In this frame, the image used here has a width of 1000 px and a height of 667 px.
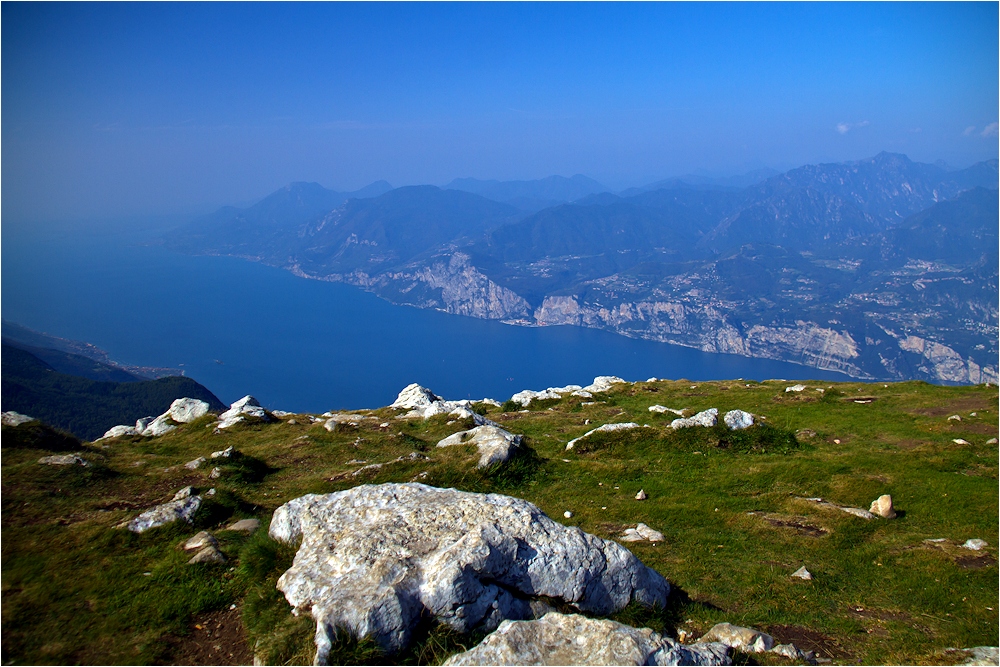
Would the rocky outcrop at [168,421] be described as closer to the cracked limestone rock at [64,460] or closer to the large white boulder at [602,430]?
the cracked limestone rock at [64,460]

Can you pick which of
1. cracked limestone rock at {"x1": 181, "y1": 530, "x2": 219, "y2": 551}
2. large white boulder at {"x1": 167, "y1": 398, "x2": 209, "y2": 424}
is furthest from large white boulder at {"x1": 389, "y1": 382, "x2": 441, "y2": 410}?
cracked limestone rock at {"x1": 181, "y1": 530, "x2": 219, "y2": 551}

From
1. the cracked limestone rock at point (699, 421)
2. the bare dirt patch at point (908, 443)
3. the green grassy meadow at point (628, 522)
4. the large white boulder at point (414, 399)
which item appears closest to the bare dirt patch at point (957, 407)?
the green grassy meadow at point (628, 522)

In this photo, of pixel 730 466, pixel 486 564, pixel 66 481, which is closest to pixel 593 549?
pixel 486 564

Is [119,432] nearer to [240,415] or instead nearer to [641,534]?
[240,415]

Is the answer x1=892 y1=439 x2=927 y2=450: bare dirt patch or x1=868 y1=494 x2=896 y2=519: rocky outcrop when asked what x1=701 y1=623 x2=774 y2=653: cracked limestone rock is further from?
x1=892 y1=439 x2=927 y2=450: bare dirt patch

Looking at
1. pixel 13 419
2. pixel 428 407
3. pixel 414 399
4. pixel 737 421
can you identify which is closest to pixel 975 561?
pixel 737 421

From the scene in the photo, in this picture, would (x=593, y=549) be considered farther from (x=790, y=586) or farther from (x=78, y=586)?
(x=78, y=586)
